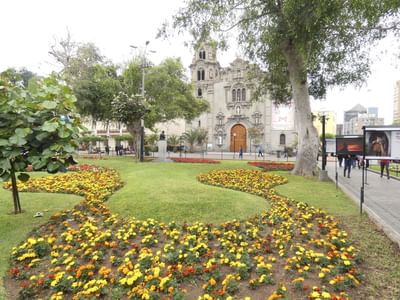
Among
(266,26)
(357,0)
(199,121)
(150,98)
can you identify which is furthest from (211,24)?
(199,121)

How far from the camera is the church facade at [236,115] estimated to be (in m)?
46.2

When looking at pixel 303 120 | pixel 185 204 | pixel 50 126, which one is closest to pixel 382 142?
pixel 185 204

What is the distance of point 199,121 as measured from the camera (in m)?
52.7

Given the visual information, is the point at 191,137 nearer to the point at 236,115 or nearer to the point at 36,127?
the point at 236,115

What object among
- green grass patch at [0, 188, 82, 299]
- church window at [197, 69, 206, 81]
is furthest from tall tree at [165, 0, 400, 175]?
church window at [197, 69, 206, 81]

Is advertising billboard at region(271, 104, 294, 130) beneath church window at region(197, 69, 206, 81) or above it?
beneath

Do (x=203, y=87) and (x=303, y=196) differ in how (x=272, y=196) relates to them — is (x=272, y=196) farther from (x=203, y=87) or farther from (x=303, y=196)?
(x=203, y=87)

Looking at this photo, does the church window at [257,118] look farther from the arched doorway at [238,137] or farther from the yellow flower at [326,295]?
the yellow flower at [326,295]

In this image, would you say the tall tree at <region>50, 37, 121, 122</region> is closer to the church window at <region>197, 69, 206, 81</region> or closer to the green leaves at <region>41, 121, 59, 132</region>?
the green leaves at <region>41, 121, 59, 132</region>

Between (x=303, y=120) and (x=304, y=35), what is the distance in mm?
4445

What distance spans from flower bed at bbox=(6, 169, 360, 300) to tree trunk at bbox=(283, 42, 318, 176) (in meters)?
7.68

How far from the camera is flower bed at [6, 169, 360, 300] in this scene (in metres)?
3.39

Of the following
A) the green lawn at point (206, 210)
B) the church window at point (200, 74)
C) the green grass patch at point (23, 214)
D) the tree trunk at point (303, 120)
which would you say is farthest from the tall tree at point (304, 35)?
the church window at point (200, 74)

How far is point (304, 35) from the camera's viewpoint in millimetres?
9781
